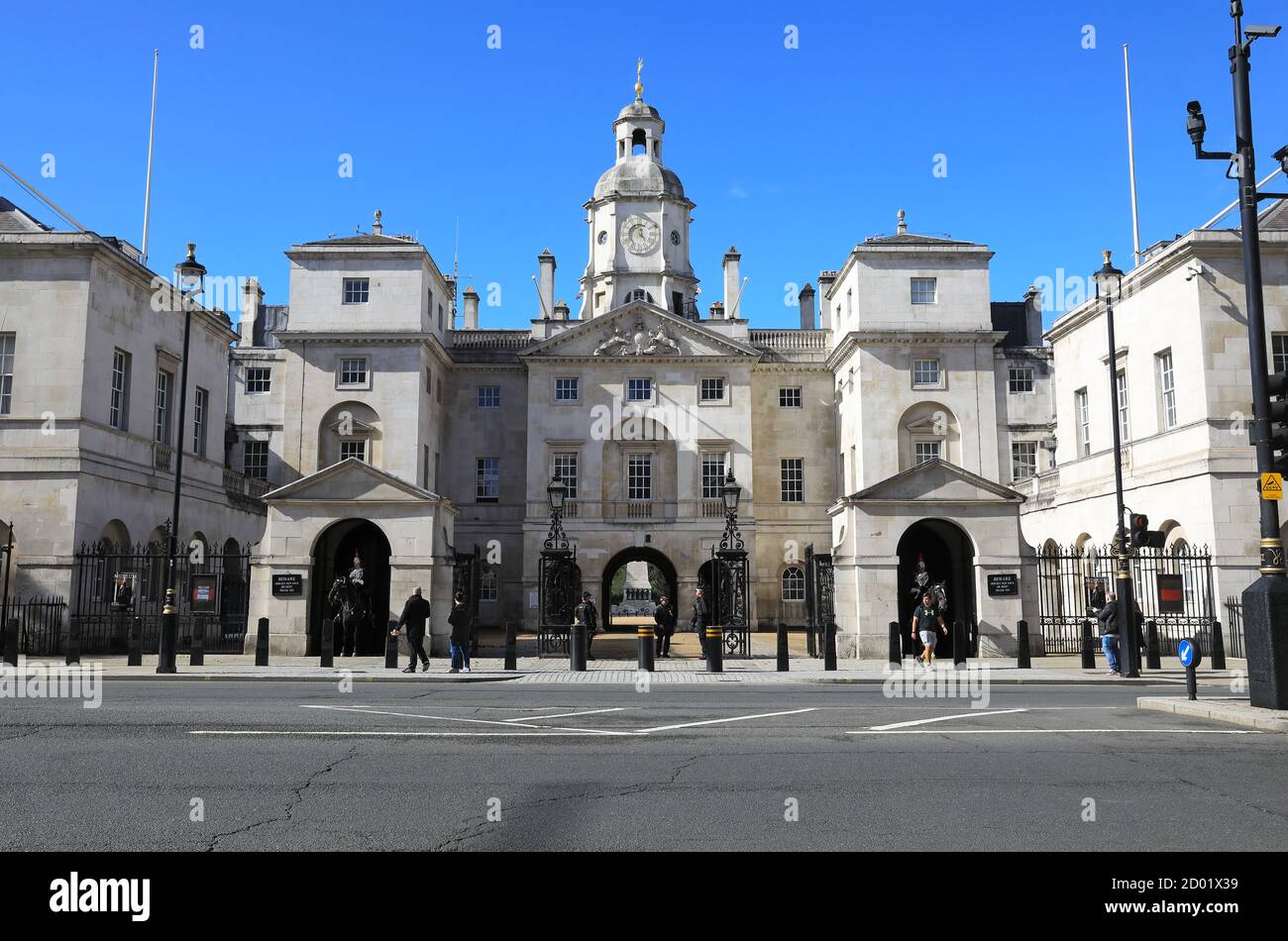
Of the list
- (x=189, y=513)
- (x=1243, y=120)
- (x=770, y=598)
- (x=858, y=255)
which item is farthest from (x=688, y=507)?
(x=1243, y=120)

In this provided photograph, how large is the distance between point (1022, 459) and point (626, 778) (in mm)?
44070

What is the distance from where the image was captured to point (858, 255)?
4406 centimetres

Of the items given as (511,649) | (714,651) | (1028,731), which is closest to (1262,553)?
(1028,731)

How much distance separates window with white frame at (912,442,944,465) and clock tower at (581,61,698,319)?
17.7m

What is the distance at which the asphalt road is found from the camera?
6.43 m

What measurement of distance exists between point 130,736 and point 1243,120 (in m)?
15.0

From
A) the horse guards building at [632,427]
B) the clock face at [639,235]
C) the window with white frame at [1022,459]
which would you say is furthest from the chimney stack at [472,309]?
the window with white frame at [1022,459]

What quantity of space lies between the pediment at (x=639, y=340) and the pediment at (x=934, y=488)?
2374 centimetres

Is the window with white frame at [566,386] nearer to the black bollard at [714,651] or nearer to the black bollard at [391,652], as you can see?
the black bollard at [391,652]

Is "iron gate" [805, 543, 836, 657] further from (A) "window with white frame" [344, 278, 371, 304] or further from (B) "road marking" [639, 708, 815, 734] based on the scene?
(A) "window with white frame" [344, 278, 371, 304]

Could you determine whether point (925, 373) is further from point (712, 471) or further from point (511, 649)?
point (511, 649)

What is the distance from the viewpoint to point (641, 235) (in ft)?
191

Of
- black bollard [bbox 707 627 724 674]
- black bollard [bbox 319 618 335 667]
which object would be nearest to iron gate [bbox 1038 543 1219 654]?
black bollard [bbox 707 627 724 674]

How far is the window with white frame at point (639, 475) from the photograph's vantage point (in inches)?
1865
